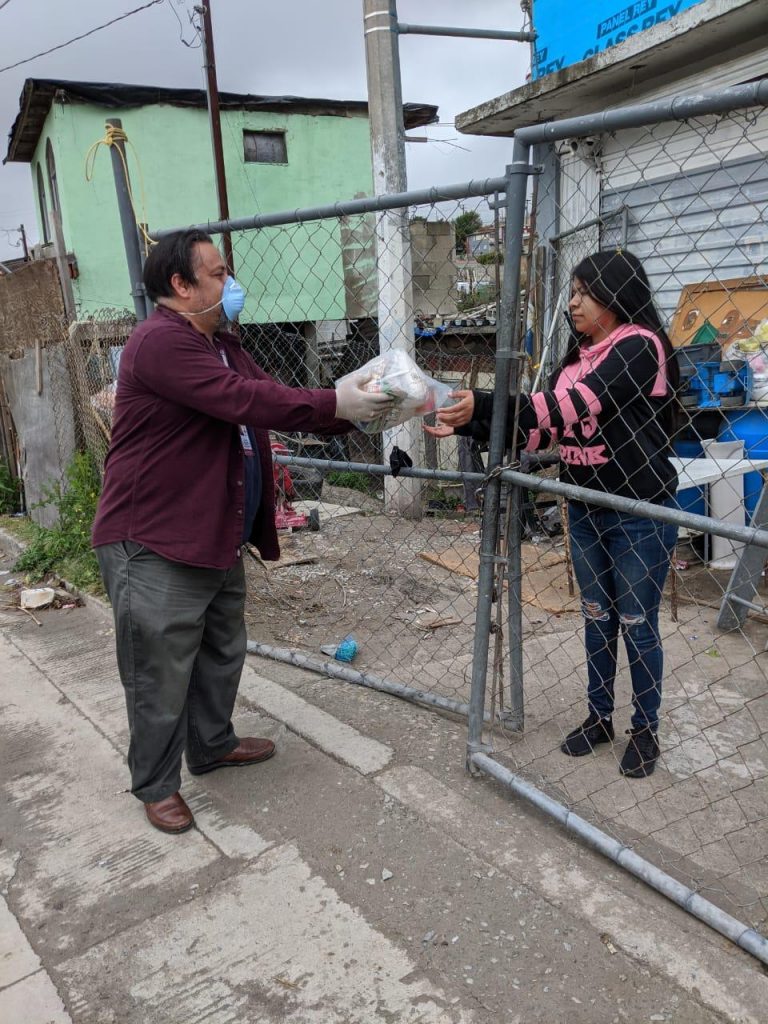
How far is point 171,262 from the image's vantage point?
240 cm

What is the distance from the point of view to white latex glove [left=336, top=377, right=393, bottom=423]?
233 cm

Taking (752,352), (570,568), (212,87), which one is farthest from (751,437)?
(212,87)

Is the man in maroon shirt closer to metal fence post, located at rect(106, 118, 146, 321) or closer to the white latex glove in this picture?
the white latex glove

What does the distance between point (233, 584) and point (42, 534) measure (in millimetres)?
3961

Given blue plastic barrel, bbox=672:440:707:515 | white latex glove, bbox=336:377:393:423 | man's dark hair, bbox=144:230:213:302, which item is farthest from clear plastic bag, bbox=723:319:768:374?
man's dark hair, bbox=144:230:213:302

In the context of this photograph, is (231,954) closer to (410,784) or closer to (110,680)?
(410,784)

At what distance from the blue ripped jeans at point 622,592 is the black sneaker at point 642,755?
33mm

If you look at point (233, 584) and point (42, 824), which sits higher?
point (233, 584)

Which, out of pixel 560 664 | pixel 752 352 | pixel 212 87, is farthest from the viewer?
pixel 212 87

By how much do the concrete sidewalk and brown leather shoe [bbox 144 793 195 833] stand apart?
5 centimetres

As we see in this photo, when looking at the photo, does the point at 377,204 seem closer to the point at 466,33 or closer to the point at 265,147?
the point at 466,33

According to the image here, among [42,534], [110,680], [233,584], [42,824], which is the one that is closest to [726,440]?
[233,584]

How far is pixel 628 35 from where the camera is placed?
600 cm

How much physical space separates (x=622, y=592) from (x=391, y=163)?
5.29 m
